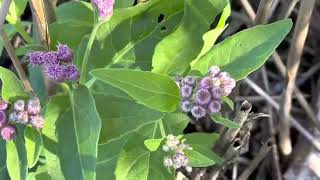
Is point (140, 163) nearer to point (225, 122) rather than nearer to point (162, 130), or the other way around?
point (162, 130)

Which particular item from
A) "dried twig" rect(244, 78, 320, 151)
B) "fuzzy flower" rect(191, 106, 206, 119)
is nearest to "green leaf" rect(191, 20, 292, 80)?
"fuzzy flower" rect(191, 106, 206, 119)

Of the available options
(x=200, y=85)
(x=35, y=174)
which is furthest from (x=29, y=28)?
(x=200, y=85)

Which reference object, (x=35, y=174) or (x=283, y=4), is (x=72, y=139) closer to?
(x=35, y=174)

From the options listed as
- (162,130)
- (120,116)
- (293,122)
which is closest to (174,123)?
(162,130)

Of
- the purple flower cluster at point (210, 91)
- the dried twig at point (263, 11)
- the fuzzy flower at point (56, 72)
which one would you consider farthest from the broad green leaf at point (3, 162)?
the dried twig at point (263, 11)

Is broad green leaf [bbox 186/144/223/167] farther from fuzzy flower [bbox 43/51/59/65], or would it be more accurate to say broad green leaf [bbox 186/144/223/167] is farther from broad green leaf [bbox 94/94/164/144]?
fuzzy flower [bbox 43/51/59/65]
